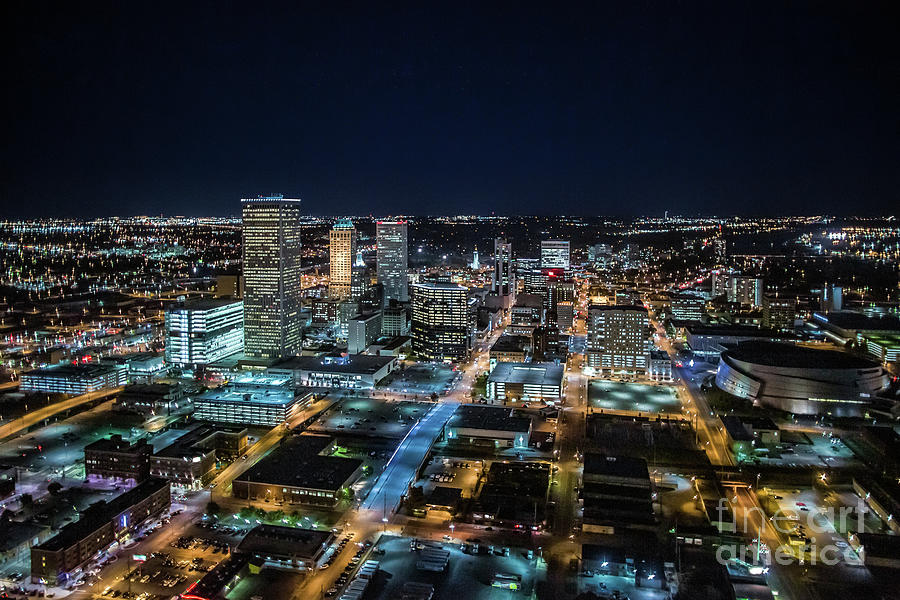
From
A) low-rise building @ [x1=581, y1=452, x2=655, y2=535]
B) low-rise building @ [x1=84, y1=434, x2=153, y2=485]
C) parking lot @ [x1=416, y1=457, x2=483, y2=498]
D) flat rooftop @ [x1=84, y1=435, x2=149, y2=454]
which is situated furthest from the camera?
flat rooftop @ [x1=84, y1=435, x2=149, y2=454]

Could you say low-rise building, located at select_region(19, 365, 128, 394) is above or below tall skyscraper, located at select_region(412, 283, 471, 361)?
below

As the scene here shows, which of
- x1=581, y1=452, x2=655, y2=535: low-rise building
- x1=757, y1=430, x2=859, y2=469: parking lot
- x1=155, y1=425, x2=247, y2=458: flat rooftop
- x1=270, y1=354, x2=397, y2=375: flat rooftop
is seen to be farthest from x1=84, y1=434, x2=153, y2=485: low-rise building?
x1=757, y1=430, x2=859, y2=469: parking lot

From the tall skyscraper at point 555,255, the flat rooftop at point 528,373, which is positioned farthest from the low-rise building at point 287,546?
the tall skyscraper at point 555,255

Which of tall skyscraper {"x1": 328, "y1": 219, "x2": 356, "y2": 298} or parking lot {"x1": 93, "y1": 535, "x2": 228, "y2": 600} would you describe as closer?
parking lot {"x1": 93, "y1": 535, "x2": 228, "y2": 600}

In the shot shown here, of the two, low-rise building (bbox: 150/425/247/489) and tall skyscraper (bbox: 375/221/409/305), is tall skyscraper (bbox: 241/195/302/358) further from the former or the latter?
tall skyscraper (bbox: 375/221/409/305)

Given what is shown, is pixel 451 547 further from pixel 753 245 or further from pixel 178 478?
pixel 753 245

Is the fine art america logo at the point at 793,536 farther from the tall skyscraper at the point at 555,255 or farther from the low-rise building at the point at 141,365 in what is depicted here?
the tall skyscraper at the point at 555,255

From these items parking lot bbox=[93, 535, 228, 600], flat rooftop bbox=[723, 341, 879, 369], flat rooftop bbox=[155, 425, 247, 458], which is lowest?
parking lot bbox=[93, 535, 228, 600]
